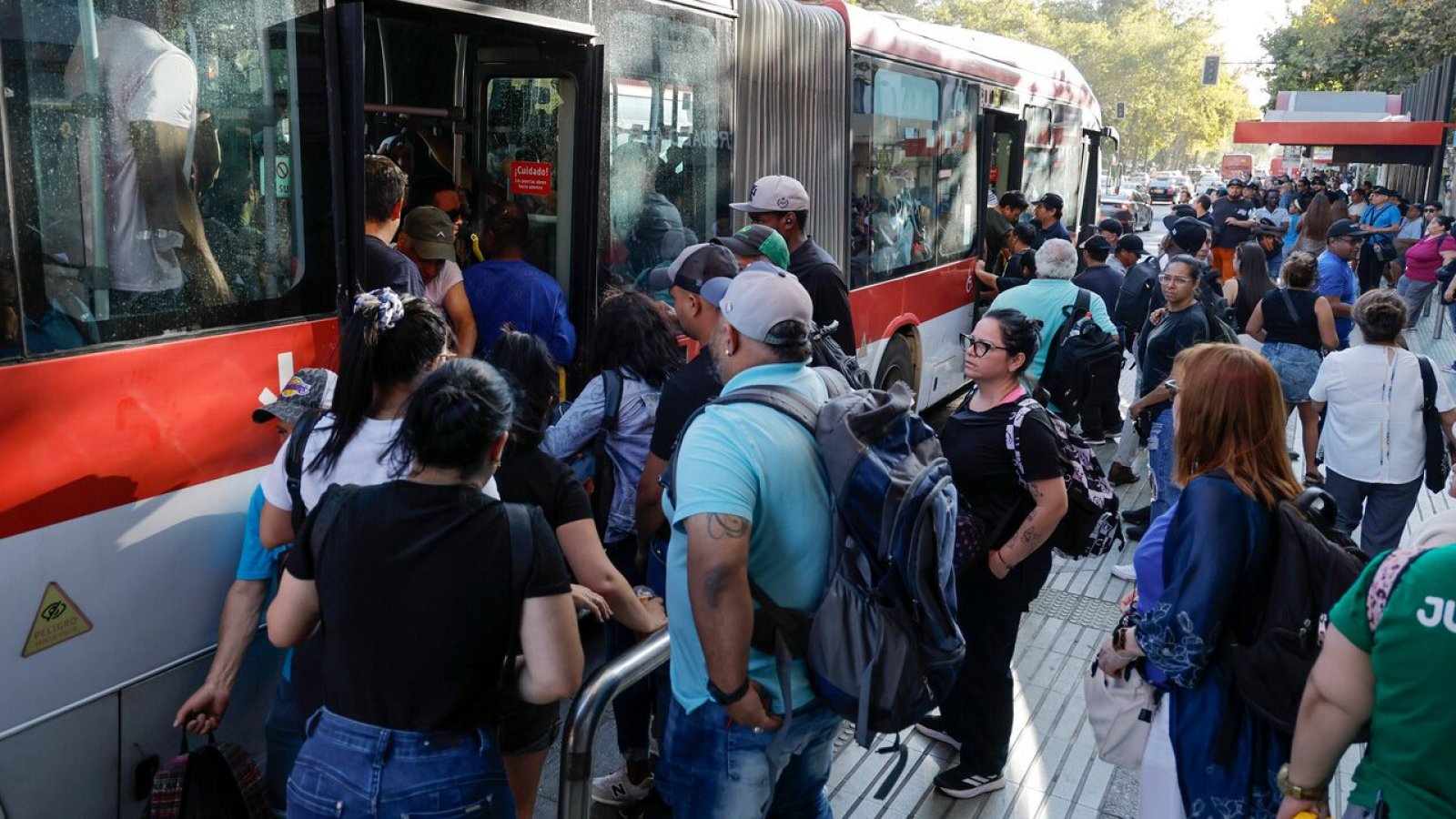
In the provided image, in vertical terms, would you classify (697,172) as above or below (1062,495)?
above

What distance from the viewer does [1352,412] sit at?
234 inches

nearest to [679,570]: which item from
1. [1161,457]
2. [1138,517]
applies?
[1161,457]

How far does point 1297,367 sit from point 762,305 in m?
5.82

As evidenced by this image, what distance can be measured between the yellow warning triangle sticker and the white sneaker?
1875mm

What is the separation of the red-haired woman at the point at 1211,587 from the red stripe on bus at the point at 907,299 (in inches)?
167

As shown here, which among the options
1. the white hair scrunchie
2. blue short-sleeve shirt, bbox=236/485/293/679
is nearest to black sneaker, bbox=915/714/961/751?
blue short-sleeve shirt, bbox=236/485/293/679

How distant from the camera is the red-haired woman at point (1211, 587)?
9.48 feet

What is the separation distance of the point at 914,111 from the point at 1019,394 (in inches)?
203

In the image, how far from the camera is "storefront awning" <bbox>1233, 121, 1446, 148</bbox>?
86.0 feet

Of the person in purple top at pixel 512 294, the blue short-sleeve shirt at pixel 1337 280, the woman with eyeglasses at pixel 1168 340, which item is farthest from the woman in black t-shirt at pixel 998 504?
the blue short-sleeve shirt at pixel 1337 280

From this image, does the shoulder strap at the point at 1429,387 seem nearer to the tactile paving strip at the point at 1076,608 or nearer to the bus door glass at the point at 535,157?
the tactile paving strip at the point at 1076,608

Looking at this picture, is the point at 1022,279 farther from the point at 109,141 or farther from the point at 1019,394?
the point at 109,141

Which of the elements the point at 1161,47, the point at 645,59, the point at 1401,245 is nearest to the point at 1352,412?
the point at 645,59

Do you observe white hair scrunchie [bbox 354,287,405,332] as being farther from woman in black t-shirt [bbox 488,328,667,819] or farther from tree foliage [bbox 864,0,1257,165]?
tree foliage [bbox 864,0,1257,165]
